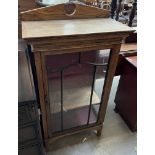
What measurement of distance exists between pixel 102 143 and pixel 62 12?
1094 millimetres

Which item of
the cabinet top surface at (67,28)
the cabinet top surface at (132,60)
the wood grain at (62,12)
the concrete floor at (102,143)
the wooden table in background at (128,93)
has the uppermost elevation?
the wood grain at (62,12)

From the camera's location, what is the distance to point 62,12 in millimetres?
930

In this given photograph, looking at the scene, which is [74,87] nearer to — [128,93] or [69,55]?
[69,55]

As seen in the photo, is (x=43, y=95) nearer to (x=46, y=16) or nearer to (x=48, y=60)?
(x=48, y=60)

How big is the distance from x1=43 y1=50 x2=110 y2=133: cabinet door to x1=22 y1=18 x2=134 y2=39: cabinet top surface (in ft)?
0.45

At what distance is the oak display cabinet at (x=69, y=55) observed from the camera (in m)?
0.84

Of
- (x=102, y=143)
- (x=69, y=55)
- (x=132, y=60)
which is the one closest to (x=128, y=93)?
(x=132, y=60)

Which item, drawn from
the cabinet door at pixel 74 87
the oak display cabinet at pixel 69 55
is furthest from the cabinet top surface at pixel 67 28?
the cabinet door at pixel 74 87

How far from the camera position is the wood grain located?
0.89 meters

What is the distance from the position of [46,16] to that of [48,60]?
9.1 inches

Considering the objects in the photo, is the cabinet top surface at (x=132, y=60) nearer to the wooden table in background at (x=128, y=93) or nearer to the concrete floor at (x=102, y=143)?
the wooden table in background at (x=128, y=93)

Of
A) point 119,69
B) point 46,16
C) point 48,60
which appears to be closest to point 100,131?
point 119,69

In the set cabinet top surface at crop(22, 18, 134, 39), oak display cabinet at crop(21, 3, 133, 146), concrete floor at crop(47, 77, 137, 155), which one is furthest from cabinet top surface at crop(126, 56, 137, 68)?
concrete floor at crop(47, 77, 137, 155)

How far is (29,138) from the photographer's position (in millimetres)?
1108
